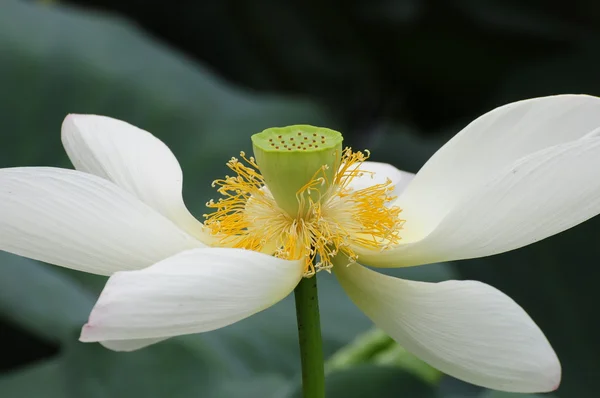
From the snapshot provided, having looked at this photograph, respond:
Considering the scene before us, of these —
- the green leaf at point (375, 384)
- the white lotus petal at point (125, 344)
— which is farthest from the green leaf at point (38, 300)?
the white lotus petal at point (125, 344)

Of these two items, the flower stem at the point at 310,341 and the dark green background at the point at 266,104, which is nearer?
the flower stem at the point at 310,341

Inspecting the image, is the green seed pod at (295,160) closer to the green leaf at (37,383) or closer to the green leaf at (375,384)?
the green leaf at (375,384)

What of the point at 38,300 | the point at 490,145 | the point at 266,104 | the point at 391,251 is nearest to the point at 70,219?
the point at 391,251

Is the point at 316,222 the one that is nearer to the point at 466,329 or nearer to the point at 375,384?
the point at 466,329

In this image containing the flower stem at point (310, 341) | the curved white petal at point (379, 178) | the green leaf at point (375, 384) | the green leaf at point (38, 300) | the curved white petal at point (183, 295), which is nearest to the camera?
the curved white petal at point (183, 295)

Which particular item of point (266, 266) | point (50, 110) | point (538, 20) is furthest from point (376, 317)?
point (538, 20)

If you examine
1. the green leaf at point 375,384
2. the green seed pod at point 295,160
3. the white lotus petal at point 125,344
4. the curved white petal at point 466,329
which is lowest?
the white lotus petal at point 125,344

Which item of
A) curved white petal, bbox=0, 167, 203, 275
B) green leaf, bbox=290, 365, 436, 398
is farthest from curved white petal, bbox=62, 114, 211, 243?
green leaf, bbox=290, 365, 436, 398

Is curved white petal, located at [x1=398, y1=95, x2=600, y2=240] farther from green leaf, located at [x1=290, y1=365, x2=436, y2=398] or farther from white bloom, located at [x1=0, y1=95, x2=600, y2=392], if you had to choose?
green leaf, located at [x1=290, y1=365, x2=436, y2=398]

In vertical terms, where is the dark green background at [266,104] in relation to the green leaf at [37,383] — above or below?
above
